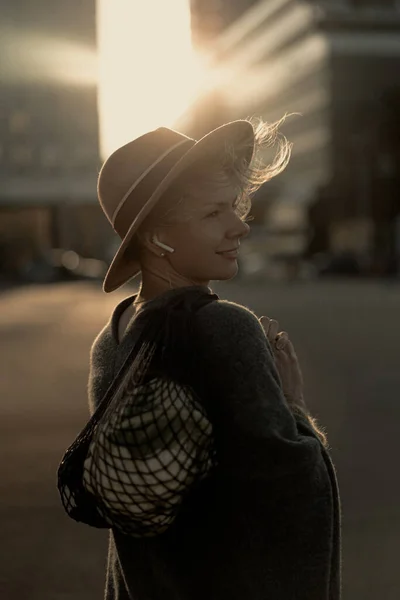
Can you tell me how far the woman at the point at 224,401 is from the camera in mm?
1789

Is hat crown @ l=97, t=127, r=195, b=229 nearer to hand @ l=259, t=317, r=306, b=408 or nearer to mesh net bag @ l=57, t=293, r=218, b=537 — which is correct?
mesh net bag @ l=57, t=293, r=218, b=537

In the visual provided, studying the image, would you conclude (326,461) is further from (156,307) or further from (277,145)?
(277,145)

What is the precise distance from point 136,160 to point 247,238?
43.1m

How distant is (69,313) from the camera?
31.6m

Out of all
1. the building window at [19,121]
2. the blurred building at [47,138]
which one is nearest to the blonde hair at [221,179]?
the blurred building at [47,138]

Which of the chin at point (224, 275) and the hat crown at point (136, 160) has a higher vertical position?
the hat crown at point (136, 160)

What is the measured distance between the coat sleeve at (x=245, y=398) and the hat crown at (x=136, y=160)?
275 mm

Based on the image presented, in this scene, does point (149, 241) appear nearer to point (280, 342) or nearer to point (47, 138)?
point (280, 342)

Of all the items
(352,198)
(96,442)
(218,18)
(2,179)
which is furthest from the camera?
(218,18)

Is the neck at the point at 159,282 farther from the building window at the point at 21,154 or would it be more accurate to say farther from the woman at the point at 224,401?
the building window at the point at 21,154

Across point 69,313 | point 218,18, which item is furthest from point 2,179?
point 69,313

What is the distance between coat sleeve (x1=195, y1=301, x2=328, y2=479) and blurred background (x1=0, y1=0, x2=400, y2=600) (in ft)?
10.8

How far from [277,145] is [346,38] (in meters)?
88.9

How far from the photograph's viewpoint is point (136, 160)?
6.38 ft
